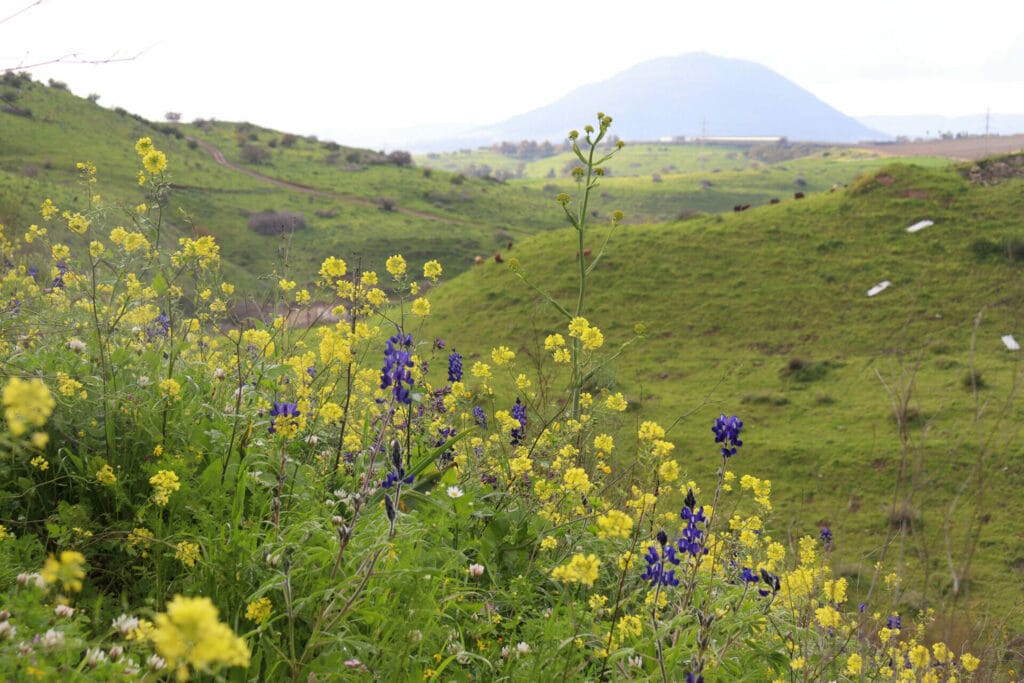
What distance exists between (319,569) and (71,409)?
183cm

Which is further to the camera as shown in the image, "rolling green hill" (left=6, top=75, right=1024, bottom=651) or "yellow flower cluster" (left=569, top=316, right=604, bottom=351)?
"rolling green hill" (left=6, top=75, right=1024, bottom=651)

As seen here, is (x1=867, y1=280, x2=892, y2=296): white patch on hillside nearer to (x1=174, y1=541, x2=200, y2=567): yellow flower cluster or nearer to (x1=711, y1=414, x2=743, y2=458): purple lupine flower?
(x1=711, y1=414, x2=743, y2=458): purple lupine flower

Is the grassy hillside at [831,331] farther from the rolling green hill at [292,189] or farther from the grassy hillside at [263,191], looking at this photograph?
the grassy hillside at [263,191]

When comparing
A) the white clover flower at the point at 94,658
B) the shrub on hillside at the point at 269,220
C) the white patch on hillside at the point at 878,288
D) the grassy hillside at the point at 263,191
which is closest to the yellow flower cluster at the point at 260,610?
the white clover flower at the point at 94,658

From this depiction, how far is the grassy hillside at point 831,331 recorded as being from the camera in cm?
1520

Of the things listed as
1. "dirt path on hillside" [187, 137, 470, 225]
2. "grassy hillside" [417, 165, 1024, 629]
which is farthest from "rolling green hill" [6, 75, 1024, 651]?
"dirt path on hillside" [187, 137, 470, 225]

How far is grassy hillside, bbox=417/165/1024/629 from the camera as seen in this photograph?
49.9 feet

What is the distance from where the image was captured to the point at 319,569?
2439 mm

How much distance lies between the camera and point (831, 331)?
87.2 feet

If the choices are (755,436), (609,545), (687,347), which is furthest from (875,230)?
(609,545)

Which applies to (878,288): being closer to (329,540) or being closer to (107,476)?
(329,540)

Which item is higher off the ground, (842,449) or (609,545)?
(609,545)

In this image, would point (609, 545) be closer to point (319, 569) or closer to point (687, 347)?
point (319, 569)

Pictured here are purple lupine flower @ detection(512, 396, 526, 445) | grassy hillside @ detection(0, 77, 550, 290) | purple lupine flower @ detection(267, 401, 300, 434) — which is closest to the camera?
purple lupine flower @ detection(267, 401, 300, 434)
